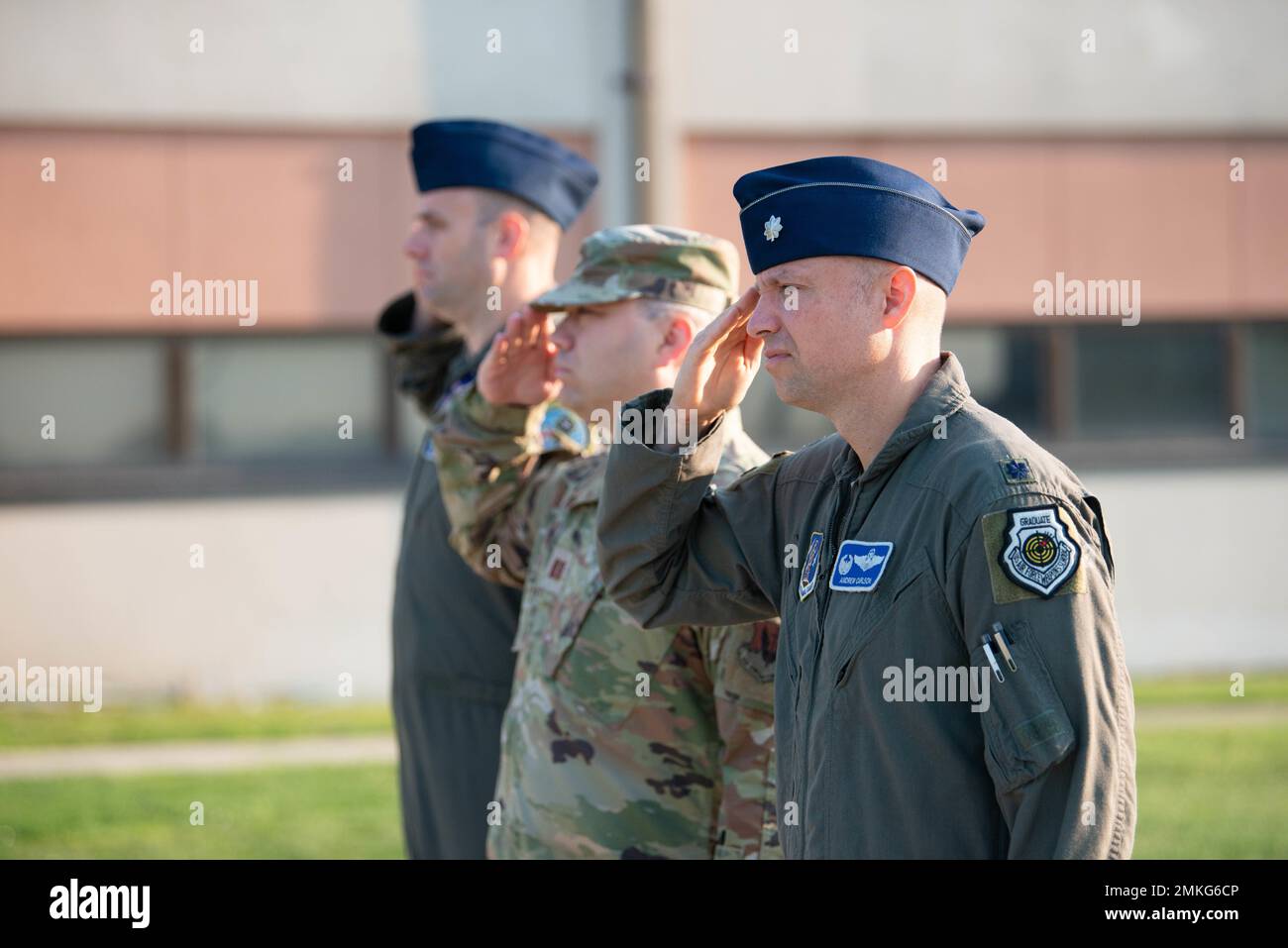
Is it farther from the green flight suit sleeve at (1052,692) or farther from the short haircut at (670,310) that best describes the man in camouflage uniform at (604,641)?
the green flight suit sleeve at (1052,692)

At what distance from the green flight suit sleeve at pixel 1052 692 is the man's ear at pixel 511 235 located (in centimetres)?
224

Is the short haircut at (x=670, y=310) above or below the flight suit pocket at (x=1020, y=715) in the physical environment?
above

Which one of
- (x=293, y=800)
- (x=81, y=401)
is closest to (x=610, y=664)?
(x=293, y=800)

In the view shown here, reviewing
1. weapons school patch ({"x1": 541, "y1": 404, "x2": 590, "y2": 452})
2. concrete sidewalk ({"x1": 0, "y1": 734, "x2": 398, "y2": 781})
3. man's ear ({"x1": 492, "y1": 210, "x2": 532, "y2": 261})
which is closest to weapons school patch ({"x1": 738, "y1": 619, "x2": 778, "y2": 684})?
weapons school patch ({"x1": 541, "y1": 404, "x2": 590, "y2": 452})

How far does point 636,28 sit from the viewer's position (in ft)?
32.6

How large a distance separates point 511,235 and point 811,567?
6.41 ft

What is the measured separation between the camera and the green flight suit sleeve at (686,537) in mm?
2734

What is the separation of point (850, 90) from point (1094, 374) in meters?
2.48

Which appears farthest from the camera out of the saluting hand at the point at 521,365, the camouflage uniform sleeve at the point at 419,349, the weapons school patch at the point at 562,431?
the camouflage uniform sleeve at the point at 419,349

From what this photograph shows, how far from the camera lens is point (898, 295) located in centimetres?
242

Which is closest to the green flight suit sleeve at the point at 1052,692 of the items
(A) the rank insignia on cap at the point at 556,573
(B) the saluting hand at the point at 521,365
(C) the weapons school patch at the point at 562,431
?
(A) the rank insignia on cap at the point at 556,573

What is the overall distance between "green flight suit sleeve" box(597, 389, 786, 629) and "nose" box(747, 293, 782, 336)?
0.29m

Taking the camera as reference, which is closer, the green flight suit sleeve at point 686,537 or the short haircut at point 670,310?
the green flight suit sleeve at point 686,537

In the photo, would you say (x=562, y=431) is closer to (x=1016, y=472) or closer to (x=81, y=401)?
(x=1016, y=472)
